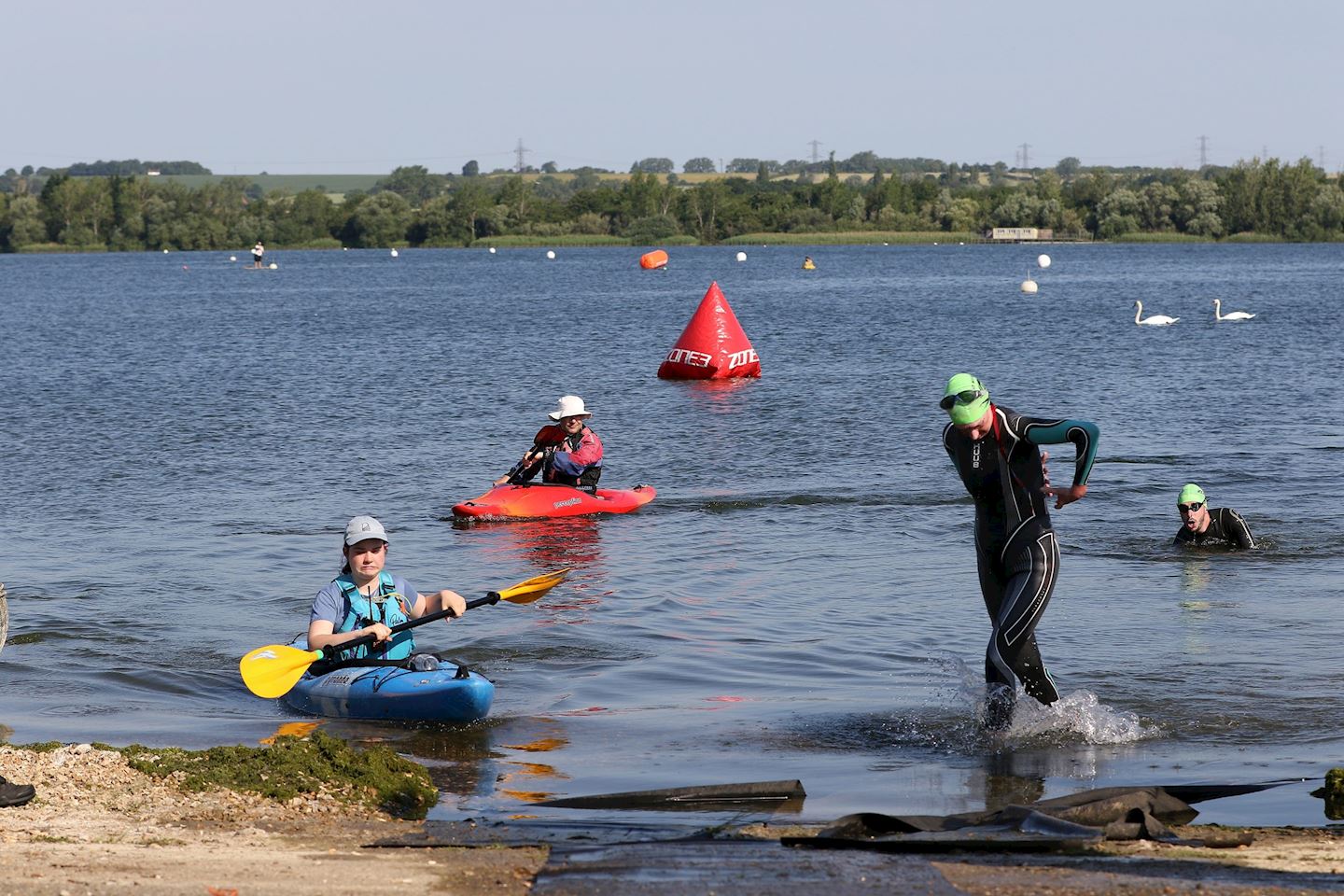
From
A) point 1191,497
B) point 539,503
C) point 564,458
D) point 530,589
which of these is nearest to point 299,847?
point 530,589

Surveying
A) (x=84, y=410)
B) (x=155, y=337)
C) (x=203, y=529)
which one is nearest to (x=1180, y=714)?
(x=203, y=529)

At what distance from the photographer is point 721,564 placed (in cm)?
1484

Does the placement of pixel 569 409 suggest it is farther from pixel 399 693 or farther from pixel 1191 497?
pixel 399 693

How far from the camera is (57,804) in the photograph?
23.1ft

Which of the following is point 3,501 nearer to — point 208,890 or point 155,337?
point 208,890

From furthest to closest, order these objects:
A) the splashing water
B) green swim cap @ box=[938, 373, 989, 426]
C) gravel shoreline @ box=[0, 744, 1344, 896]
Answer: the splashing water
green swim cap @ box=[938, 373, 989, 426]
gravel shoreline @ box=[0, 744, 1344, 896]

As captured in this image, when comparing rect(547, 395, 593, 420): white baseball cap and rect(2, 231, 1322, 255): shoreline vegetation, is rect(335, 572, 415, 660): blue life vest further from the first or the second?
rect(2, 231, 1322, 255): shoreline vegetation

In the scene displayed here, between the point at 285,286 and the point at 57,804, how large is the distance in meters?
81.0

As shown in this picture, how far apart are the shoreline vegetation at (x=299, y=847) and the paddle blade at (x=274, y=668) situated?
152 cm

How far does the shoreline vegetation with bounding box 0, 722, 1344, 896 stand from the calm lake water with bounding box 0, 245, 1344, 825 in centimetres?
67

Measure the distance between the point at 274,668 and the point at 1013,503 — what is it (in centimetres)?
419

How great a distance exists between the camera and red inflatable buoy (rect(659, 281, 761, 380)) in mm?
32250

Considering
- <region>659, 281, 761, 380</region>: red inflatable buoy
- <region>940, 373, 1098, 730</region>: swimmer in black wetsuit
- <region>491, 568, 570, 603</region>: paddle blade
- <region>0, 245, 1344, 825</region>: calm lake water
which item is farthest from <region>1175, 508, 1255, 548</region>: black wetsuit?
<region>659, 281, 761, 380</region>: red inflatable buoy

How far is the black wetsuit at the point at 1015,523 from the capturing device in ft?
26.6
